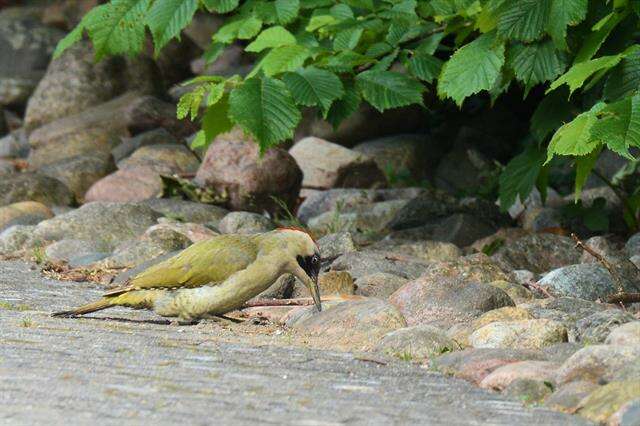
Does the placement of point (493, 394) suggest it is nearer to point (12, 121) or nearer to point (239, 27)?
point (239, 27)

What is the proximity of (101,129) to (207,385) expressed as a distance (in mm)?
13654

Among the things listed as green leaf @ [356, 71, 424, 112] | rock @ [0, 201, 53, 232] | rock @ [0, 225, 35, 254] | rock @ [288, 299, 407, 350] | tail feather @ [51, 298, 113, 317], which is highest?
green leaf @ [356, 71, 424, 112]

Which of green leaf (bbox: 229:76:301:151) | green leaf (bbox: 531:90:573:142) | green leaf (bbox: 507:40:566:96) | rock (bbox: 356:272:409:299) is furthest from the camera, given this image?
green leaf (bbox: 531:90:573:142)

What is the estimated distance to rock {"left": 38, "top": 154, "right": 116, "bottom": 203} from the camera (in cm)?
1555

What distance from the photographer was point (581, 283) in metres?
8.22

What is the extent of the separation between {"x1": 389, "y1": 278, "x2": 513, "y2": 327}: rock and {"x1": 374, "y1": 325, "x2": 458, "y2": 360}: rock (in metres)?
0.77

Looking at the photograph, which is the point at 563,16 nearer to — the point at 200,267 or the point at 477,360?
the point at 200,267

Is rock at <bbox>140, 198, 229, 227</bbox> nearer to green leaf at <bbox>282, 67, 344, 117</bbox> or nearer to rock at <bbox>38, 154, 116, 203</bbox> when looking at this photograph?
rock at <bbox>38, 154, 116, 203</bbox>

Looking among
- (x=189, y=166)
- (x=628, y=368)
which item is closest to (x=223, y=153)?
(x=189, y=166)

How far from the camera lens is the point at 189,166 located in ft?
52.3

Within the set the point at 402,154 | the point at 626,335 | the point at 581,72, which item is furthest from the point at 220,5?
the point at 402,154

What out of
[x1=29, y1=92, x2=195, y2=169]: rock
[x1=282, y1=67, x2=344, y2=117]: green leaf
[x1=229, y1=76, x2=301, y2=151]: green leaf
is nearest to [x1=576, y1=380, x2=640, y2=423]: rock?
[x1=229, y1=76, x2=301, y2=151]: green leaf

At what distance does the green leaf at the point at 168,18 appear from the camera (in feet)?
26.5

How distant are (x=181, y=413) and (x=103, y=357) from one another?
117cm
